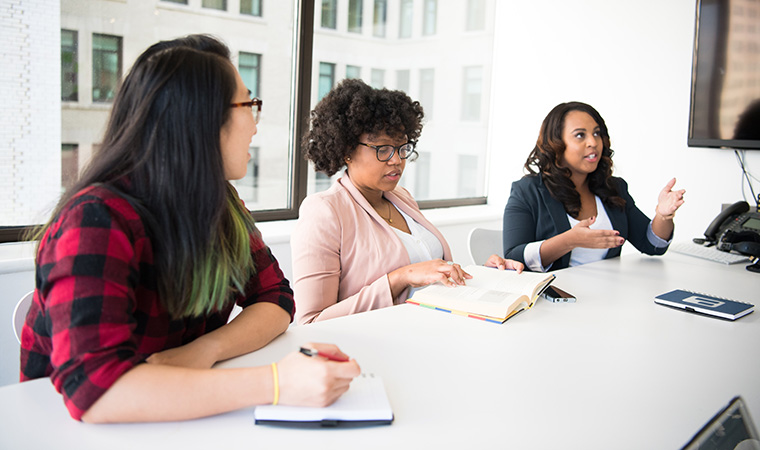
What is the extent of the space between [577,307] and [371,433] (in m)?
0.95

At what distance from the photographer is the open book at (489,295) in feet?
4.85

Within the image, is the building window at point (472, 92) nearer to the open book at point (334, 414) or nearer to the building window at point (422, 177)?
the building window at point (422, 177)

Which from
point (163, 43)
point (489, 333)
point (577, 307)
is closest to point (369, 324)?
point (489, 333)

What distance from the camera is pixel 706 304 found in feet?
5.42

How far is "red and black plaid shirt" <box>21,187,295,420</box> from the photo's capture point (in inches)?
32.0

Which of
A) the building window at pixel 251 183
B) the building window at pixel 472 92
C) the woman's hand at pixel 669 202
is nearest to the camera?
the woman's hand at pixel 669 202

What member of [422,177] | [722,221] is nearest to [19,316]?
[722,221]

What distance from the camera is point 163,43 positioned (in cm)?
104

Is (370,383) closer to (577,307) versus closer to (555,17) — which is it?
(577,307)

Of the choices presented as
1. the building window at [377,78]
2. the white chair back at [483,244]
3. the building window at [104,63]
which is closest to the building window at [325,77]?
the building window at [377,78]

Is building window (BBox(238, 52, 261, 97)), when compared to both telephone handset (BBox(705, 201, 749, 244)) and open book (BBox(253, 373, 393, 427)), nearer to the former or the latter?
telephone handset (BBox(705, 201, 749, 244))

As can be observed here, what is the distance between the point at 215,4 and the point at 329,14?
762 millimetres

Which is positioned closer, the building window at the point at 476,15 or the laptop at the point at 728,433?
the laptop at the point at 728,433

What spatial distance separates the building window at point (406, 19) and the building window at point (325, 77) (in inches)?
27.4
